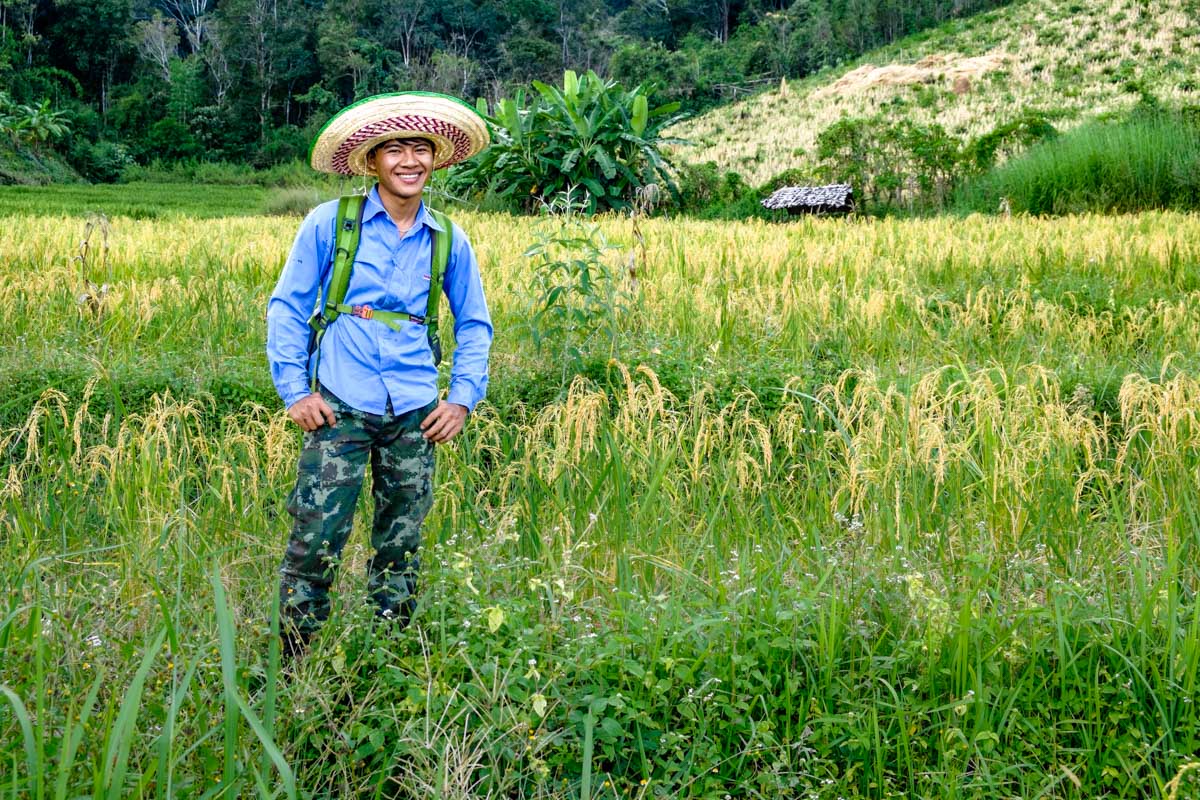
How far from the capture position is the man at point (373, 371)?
2604 mm

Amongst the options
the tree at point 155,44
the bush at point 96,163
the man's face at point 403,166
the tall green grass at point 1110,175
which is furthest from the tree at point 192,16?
the man's face at point 403,166

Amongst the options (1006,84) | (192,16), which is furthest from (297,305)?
(192,16)

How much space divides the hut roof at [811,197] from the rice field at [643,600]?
8.55 m

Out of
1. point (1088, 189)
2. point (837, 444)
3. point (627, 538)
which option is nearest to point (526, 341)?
point (837, 444)

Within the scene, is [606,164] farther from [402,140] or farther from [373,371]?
[373,371]

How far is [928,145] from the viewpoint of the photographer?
1335 cm

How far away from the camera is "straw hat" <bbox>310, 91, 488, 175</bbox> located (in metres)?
2.72

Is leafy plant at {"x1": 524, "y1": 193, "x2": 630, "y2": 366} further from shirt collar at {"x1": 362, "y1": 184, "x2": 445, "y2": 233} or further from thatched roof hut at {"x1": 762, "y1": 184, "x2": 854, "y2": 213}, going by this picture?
thatched roof hut at {"x1": 762, "y1": 184, "x2": 854, "y2": 213}

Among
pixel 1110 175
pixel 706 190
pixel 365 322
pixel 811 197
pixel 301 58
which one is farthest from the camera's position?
pixel 301 58

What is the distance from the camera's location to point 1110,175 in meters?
11.5

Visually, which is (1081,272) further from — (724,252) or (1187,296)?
(724,252)

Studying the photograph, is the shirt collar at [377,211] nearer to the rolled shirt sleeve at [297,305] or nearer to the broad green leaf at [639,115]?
the rolled shirt sleeve at [297,305]

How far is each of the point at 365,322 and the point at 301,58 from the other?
41395 millimetres

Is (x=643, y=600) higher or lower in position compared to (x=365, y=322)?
lower
